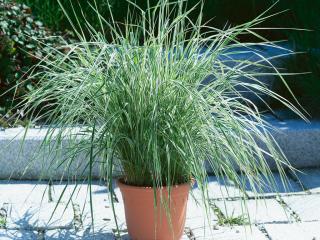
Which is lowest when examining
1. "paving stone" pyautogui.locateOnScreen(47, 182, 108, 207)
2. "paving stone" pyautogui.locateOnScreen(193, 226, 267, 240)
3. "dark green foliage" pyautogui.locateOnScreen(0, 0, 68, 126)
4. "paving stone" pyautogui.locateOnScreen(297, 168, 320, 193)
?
"paving stone" pyautogui.locateOnScreen(193, 226, 267, 240)

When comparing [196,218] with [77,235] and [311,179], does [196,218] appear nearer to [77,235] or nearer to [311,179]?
[77,235]

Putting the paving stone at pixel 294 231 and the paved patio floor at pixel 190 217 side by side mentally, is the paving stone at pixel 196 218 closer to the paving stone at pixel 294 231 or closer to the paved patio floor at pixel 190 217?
the paved patio floor at pixel 190 217

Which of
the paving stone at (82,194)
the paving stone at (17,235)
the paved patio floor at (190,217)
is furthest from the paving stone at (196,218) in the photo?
the paving stone at (17,235)

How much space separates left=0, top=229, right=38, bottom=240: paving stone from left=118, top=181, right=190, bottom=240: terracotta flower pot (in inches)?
19.2

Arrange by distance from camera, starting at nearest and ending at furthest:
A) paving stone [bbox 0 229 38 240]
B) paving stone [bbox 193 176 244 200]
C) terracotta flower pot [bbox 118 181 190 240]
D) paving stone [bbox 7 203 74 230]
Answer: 1. terracotta flower pot [bbox 118 181 190 240]
2. paving stone [bbox 0 229 38 240]
3. paving stone [bbox 7 203 74 230]
4. paving stone [bbox 193 176 244 200]

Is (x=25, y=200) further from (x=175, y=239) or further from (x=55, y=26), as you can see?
(x=55, y=26)

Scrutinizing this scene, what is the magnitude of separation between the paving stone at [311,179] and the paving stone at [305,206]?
5.9 inches

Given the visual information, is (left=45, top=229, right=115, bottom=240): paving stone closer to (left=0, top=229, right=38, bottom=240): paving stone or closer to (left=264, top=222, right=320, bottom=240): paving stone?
(left=0, top=229, right=38, bottom=240): paving stone

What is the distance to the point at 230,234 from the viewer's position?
11.5 ft

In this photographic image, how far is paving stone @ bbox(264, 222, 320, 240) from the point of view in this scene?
348 cm

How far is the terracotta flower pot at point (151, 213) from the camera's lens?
320 cm

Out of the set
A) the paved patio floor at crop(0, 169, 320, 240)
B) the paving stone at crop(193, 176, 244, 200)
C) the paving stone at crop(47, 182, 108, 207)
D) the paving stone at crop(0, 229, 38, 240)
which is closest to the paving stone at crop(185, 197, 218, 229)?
the paved patio floor at crop(0, 169, 320, 240)

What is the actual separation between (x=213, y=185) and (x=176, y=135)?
1270 mm

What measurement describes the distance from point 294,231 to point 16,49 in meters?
2.34
